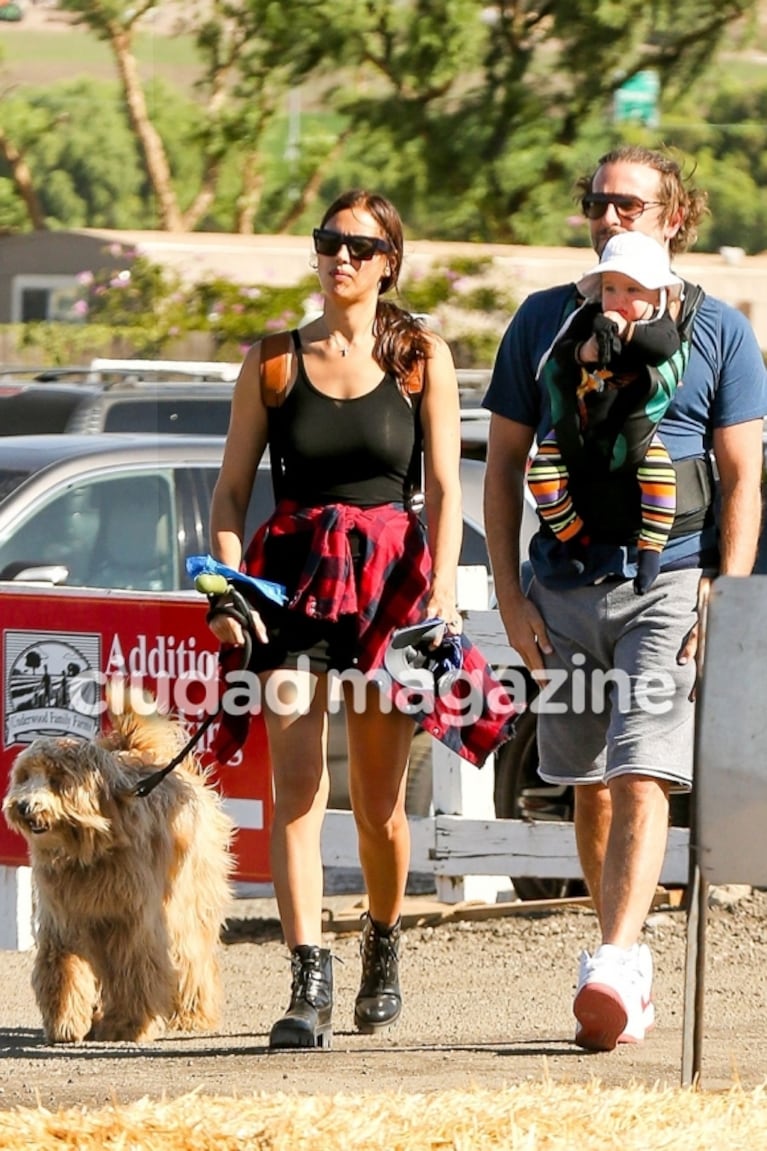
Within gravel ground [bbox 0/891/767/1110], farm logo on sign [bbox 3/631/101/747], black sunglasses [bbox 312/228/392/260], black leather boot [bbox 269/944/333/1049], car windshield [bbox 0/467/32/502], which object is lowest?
gravel ground [bbox 0/891/767/1110]

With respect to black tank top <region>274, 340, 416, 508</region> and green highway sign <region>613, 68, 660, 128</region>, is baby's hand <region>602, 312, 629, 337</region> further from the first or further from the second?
green highway sign <region>613, 68, 660, 128</region>

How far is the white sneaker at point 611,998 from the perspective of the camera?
4.88 metres

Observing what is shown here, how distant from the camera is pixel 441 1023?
6.41 meters

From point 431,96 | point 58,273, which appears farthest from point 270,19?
point 58,273

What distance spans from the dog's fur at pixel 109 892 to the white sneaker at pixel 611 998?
1496 mm

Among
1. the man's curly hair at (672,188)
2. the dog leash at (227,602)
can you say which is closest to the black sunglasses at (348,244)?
the man's curly hair at (672,188)

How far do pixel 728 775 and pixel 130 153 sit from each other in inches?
2925

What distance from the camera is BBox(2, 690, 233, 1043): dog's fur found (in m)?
5.97

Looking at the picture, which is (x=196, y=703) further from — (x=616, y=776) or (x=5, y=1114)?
(x=5, y=1114)

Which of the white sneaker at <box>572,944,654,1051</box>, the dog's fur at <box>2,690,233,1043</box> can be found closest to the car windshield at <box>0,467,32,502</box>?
the dog's fur at <box>2,690,233,1043</box>

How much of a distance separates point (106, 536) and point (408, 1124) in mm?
5284

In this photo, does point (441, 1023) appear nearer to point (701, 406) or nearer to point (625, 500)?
point (625, 500)

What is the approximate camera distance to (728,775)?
439 cm

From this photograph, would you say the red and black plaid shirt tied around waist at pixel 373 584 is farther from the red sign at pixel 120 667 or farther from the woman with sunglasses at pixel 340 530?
the red sign at pixel 120 667
